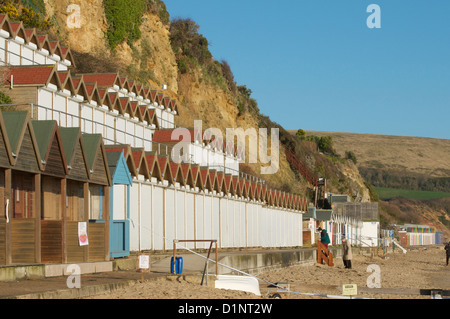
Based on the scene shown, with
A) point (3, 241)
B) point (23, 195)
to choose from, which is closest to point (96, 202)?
point (23, 195)

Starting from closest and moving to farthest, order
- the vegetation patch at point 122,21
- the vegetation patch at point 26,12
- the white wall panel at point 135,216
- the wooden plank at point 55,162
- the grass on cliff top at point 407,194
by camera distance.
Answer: the wooden plank at point 55,162
the white wall panel at point 135,216
the vegetation patch at point 26,12
the vegetation patch at point 122,21
the grass on cliff top at point 407,194

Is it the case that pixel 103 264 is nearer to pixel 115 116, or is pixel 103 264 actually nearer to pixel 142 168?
pixel 142 168

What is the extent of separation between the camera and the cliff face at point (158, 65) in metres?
54.2

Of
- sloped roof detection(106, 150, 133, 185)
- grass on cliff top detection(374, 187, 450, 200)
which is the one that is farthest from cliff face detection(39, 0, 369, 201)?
grass on cliff top detection(374, 187, 450, 200)

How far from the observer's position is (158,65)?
217ft

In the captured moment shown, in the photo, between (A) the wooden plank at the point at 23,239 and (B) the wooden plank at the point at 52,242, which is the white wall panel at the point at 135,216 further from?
(A) the wooden plank at the point at 23,239

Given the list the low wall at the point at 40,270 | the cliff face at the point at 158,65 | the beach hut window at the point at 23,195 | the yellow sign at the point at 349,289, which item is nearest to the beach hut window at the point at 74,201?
the low wall at the point at 40,270

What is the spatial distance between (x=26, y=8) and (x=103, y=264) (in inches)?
1094

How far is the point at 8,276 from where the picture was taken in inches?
670

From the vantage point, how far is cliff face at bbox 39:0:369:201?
54156 mm

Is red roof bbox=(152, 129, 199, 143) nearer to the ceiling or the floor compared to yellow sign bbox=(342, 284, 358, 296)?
nearer to the ceiling

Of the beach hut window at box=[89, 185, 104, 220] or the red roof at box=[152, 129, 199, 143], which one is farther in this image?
the red roof at box=[152, 129, 199, 143]

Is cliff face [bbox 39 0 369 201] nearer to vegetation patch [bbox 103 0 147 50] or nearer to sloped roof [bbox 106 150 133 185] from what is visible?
vegetation patch [bbox 103 0 147 50]
